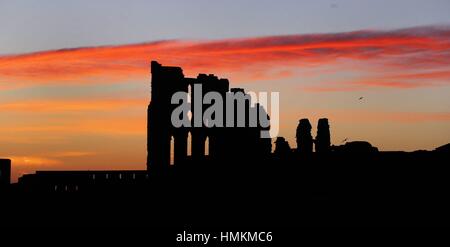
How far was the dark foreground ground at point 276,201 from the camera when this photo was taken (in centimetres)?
2472

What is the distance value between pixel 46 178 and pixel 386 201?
10.6 m

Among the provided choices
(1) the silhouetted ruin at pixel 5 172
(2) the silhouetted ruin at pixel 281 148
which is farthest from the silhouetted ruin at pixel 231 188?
(2) the silhouetted ruin at pixel 281 148

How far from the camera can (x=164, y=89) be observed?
96.1ft

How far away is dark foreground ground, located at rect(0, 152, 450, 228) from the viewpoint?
24.7 m

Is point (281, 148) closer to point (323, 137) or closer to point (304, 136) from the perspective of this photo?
point (304, 136)

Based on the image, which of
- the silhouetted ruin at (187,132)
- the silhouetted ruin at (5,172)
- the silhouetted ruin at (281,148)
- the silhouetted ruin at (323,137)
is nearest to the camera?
the silhouetted ruin at (5,172)

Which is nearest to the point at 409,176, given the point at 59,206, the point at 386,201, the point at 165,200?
the point at 386,201

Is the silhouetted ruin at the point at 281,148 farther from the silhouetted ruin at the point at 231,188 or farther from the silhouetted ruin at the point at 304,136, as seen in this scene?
the silhouetted ruin at the point at 231,188

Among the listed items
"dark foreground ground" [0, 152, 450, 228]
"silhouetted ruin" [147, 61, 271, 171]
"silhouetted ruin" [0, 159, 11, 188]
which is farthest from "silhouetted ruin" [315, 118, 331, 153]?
"silhouetted ruin" [0, 159, 11, 188]

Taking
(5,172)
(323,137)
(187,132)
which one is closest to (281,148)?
(323,137)

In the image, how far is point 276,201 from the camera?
25.7 metres
